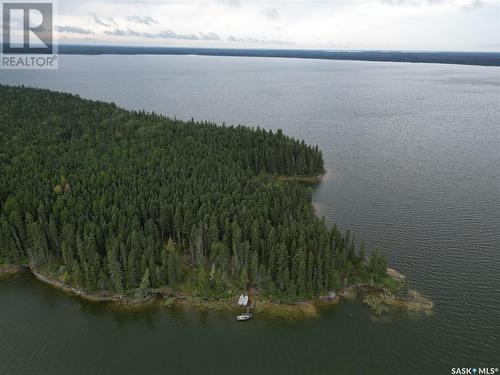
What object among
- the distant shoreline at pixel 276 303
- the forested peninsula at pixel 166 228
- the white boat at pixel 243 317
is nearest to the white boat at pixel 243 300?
the distant shoreline at pixel 276 303

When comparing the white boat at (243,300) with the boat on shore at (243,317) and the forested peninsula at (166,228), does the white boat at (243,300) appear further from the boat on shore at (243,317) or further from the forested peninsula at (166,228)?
the boat on shore at (243,317)

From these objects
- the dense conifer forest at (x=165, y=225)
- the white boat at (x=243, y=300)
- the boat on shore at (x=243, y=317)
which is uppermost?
the dense conifer forest at (x=165, y=225)

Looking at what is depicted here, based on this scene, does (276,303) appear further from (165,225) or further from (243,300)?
(165,225)

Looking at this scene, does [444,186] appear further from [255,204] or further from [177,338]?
[177,338]

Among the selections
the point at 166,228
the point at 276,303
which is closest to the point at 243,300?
the point at 276,303

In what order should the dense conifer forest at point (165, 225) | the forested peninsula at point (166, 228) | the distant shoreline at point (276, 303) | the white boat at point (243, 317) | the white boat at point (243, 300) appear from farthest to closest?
1. the dense conifer forest at point (165, 225)
2. the forested peninsula at point (166, 228)
3. the white boat at point (243, 300)
4. the distant shoreline at point (276, 303)
5. the white boat at point (243, 317)

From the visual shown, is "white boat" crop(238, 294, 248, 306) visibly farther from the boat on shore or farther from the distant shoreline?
the boat on shore
